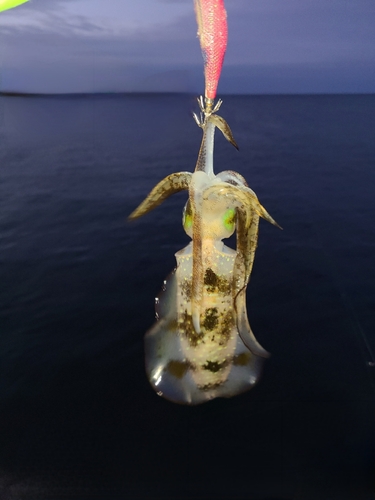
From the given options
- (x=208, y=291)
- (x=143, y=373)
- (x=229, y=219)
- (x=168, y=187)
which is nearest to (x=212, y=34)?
(x=168, y=187)

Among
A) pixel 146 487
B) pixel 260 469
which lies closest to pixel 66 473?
pixel 146 487

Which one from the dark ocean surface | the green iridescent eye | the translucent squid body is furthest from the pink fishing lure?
the green iridescent eye

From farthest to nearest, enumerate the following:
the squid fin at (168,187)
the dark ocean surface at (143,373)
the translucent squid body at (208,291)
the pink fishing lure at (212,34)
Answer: the dark ocean surface at (143,373) → the squid fin at (168,187) → the translucent squid body at (208,291) → the pink fishing lure at (212,34)

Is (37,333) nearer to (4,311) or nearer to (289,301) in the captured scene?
(4,311)

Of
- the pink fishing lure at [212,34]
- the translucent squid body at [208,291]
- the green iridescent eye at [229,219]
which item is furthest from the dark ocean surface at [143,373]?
the green iridescent eye at [229,219]

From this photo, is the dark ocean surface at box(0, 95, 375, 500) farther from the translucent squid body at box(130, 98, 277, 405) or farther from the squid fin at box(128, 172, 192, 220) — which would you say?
the squid fin at box(128, 172, 192, 220)

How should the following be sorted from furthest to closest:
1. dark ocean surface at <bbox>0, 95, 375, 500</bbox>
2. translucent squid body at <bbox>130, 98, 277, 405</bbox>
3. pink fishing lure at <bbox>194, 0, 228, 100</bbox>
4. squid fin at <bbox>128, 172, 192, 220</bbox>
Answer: dark ocean surface at <bbox>0, 95, 375, 500</bbox>, squid fin at <bbox>128, 172, 192, 220</bbox>, translucent squid body at <bbox>130, 98, 277, 405</bbox>, pink fishing lure at <bbox>194, 0, 228, 100</bbox>

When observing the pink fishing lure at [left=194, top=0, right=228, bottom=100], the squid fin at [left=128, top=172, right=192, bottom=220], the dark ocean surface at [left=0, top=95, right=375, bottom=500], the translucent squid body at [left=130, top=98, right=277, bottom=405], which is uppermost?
the pink fishing lure at [left=194, top=0, right=228, bottom=100]

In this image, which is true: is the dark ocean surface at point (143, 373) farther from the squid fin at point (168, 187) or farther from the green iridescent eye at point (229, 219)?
the green iridescent eye at point (229, 219)
